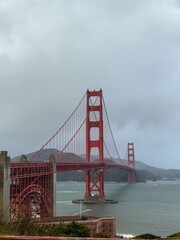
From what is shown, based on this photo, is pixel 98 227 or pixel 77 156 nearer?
pixel 98 227

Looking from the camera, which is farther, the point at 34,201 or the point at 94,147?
the point at 94,147

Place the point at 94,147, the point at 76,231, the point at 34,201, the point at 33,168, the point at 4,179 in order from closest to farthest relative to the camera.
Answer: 1. the point at 4,179
2. the point at 76,231
3. the point at 33,168
4. the point at 34,201
5. the point at 94,147

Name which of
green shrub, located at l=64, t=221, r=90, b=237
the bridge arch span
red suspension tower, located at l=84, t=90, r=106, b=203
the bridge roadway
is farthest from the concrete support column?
red suspension tower, located at l=84, t=90, r=106, b=203

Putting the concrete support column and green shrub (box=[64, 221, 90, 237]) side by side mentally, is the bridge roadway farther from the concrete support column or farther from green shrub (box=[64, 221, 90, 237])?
green shrub (box=[64, 221, 90, 237])

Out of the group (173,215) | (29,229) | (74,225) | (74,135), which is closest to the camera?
(29,229)

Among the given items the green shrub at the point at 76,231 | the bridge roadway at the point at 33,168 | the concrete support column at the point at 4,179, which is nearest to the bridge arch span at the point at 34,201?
the bridge roadway at the point at 33,168

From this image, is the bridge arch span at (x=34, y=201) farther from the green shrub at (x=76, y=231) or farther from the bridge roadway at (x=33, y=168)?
the green shrub at (x=76, y=231)

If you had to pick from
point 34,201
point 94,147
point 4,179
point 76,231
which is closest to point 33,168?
point 34,201

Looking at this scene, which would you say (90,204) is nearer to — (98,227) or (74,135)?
(74,135)

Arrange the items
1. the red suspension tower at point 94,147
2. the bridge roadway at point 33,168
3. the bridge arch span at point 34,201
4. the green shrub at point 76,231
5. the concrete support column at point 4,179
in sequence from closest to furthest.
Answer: the concrete support column at point 4,179
the green shrub at point 76,231
the bridge roadway at point 33,168
the bridge arch span at point 34,201
the red suspension tower at point 94,147

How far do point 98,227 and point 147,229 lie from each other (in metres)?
6.10

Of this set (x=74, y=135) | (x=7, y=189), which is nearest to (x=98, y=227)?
(x=7, y=189)

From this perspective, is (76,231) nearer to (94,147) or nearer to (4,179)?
(4,179)

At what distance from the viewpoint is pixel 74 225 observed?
65.5ft
